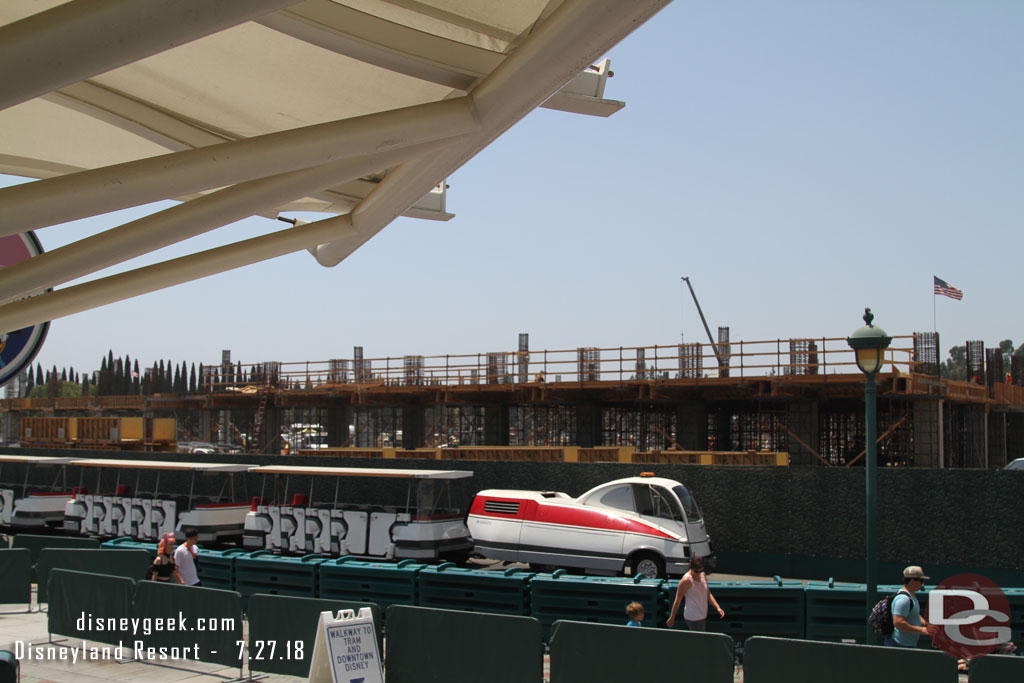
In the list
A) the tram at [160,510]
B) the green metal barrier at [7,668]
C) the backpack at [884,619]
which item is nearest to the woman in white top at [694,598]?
the backpack at [884,619]

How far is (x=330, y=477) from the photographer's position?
23547mm

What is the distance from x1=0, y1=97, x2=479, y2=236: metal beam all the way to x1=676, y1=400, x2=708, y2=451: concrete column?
29.5 metres

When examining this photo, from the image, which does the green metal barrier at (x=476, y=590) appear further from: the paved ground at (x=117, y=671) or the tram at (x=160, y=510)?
the tram at (x=160, y=510)

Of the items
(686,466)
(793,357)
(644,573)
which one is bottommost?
(644,573)

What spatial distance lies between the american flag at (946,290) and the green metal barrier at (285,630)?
32835 millimetres

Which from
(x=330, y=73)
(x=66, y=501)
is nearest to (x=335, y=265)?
(x=330, y=73)

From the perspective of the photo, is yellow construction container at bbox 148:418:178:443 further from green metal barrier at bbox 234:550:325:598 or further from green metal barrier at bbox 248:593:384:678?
green metal barrier at bbox 248:593:384:678

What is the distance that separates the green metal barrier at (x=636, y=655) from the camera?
867 cm

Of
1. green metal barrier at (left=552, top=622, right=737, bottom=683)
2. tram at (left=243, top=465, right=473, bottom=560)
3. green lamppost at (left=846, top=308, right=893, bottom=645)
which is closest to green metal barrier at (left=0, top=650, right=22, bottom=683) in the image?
green metal barrier at (left=552, top=622, right=737, bottom=683)

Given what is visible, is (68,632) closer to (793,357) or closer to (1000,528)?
(1000,528)

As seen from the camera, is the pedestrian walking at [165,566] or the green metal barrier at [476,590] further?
the pedestrian walking at [165,566]

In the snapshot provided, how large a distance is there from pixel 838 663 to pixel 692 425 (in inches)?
1031

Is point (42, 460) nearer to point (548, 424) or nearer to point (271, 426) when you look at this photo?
point (271, 426)

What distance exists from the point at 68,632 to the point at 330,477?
11.2 m
